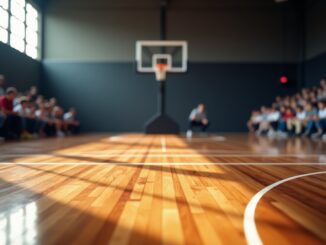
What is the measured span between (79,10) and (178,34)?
13.1 feet

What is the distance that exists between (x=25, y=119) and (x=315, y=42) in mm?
10385

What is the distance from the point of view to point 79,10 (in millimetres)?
14414

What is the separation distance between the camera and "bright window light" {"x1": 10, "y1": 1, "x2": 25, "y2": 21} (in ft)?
37.4

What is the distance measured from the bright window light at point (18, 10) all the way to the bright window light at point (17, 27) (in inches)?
6.5

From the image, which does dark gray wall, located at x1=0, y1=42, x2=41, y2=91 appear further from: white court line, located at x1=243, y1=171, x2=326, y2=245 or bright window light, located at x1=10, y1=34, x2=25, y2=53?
white court line, located at x1=243, y1=171, x2=326, y2=245

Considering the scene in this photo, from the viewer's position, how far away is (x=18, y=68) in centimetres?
1216

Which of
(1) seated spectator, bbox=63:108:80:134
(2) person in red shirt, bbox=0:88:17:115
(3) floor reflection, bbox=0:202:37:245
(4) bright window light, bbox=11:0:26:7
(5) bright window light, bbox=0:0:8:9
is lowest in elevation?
(3) floor reflection, bbox=0:202:37:245

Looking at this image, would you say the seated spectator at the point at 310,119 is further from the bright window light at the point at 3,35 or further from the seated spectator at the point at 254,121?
the bright window light at the point at 3,35

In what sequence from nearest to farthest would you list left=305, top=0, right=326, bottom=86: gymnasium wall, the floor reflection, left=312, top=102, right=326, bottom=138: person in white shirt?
the floor reflection
left=312, top=102, right=326, bottom=138: person in white shirt
left=305, top=0, right=326, bottom=86: gymnasium wall

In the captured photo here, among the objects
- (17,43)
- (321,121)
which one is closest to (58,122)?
(17,43)

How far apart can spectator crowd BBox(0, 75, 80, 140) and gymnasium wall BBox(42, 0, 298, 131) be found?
2.55 m

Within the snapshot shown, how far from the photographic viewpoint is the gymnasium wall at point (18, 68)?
11062 millimetres

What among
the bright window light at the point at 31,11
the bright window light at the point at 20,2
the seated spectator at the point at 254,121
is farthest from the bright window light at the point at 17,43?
the seated spectator at the point at 254,121

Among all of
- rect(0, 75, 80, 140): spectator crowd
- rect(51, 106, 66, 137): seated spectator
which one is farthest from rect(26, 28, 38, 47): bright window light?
rect(51, 106, 66, 137): seated spectator
